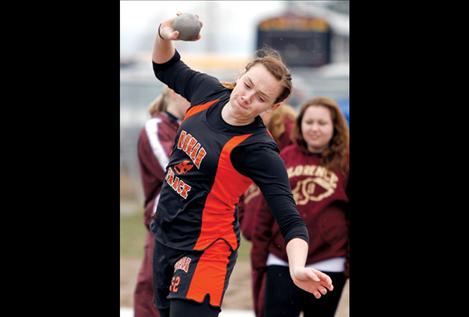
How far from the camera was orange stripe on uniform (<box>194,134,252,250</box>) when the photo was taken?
3809mm

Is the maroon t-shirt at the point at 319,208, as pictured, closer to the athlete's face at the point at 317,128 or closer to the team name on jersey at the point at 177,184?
the athlete's face at the point at 317,128

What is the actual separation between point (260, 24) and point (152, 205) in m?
21.0

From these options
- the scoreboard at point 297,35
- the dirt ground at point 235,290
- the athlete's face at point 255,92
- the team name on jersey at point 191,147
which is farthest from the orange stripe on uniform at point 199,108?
the scoreboard at point 297,35

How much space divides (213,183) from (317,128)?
1.53 metres

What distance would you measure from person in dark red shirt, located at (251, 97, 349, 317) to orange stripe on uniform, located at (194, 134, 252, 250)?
1.12 m

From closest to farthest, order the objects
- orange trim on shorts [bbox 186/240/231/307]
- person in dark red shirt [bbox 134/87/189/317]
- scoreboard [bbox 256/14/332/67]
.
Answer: orange trim on shorts [bbox 186/240/231/307] → person in dark red shirt [bbox 134/87/189/317] → scoreboard [bbox 256/14/332/67]

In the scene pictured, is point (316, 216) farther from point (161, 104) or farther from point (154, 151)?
point (161, 104)

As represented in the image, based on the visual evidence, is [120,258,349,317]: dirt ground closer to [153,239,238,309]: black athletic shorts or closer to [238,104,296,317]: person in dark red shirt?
[238,104,296,317]: person in dark red shirt

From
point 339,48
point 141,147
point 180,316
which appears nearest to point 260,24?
point 339,48

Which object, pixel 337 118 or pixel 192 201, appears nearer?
pixel 192 201

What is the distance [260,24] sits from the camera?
1016 inches

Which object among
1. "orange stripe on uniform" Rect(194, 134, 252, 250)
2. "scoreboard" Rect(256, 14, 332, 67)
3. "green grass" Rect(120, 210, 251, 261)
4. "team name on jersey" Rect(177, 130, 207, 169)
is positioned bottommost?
"green grass" Rect(120, 210, 251, 261)

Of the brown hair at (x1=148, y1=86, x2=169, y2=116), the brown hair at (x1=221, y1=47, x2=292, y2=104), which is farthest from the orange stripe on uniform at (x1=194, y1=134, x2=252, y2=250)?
the brown hair at (x1=148, y1=86, x2=169, y2=116)
